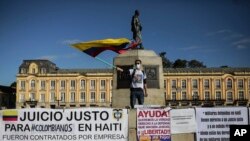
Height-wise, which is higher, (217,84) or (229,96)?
(217,84)

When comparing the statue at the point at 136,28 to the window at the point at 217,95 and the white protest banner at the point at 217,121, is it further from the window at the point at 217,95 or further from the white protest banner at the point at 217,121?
the window at the point at 217,95

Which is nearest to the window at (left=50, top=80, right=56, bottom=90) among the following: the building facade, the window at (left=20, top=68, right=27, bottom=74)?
the window at (left=20, top=68, right=27, bottom=74)

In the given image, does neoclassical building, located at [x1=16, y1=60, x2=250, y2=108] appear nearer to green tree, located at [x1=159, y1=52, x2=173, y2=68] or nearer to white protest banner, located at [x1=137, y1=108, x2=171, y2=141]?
green tree, located at [x1=159, y1=52, x2=173, y2=68]

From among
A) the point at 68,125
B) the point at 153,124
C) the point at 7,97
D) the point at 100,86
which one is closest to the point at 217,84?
the point at 100,86

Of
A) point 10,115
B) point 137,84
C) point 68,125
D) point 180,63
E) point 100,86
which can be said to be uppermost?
point 180,63

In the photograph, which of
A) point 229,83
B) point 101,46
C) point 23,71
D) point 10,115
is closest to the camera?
point 10,115

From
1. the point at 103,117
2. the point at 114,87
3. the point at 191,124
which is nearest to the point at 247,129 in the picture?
the point at 191,124

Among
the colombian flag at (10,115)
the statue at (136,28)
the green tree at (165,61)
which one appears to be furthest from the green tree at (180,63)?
the colombian flag at (10,115)

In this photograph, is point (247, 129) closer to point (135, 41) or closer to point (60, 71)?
point (135, 41)

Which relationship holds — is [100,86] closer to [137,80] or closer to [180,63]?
[180,63]

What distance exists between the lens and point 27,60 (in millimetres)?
105062

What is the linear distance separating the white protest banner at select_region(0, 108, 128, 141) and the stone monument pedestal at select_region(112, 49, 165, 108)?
21.4 ft

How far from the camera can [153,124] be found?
10508mm

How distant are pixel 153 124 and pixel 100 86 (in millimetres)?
91003
